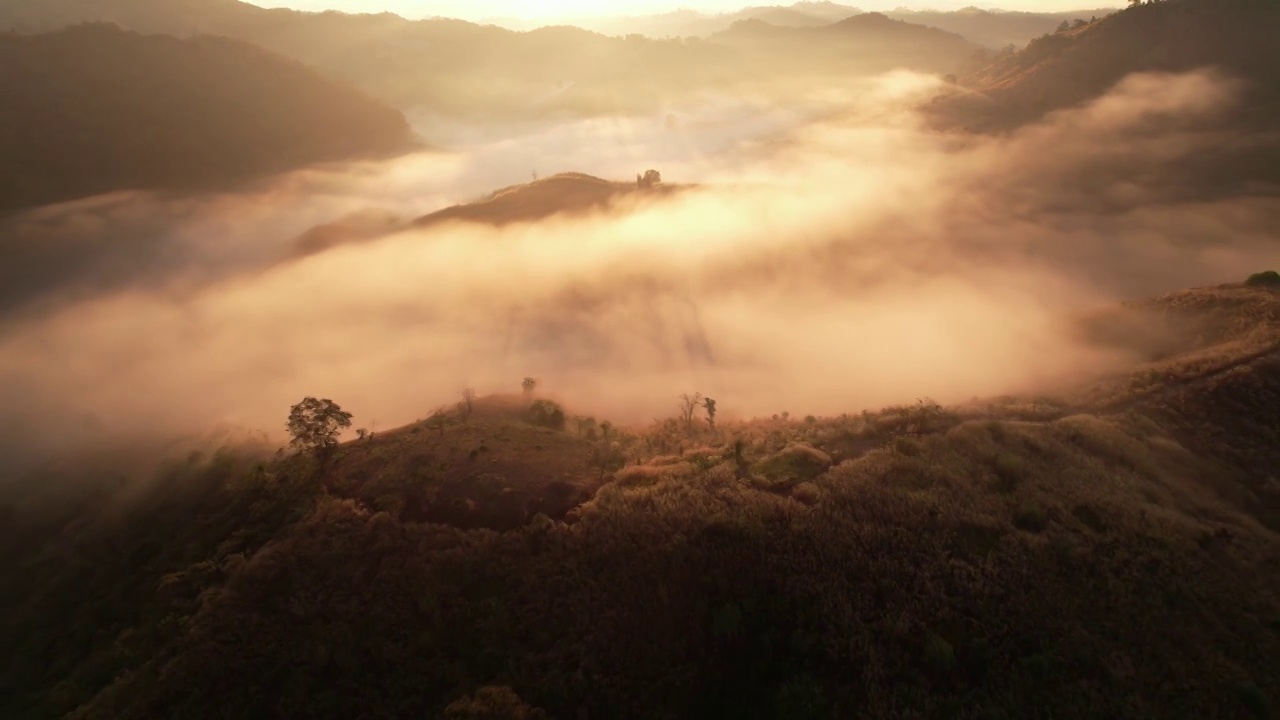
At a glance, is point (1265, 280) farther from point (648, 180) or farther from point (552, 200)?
point (552, 200)

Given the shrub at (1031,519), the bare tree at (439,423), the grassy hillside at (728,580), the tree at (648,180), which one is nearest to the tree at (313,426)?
the grassy hillside at (728,580)

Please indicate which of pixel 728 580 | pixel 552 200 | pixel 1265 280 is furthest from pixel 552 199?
pixel 728 580

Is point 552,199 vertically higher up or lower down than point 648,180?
lower down

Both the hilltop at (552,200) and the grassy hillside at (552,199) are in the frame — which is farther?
the grassy hillside at (552,199)

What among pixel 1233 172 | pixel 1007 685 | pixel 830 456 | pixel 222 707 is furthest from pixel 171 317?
pixel 1233 172

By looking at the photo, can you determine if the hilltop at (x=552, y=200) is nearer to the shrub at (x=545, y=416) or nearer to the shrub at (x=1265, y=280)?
the shrub at (x=545, y=416)

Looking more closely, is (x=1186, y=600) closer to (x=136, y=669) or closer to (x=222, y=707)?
(x=222, y=707)

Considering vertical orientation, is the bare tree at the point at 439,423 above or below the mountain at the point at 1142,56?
below
